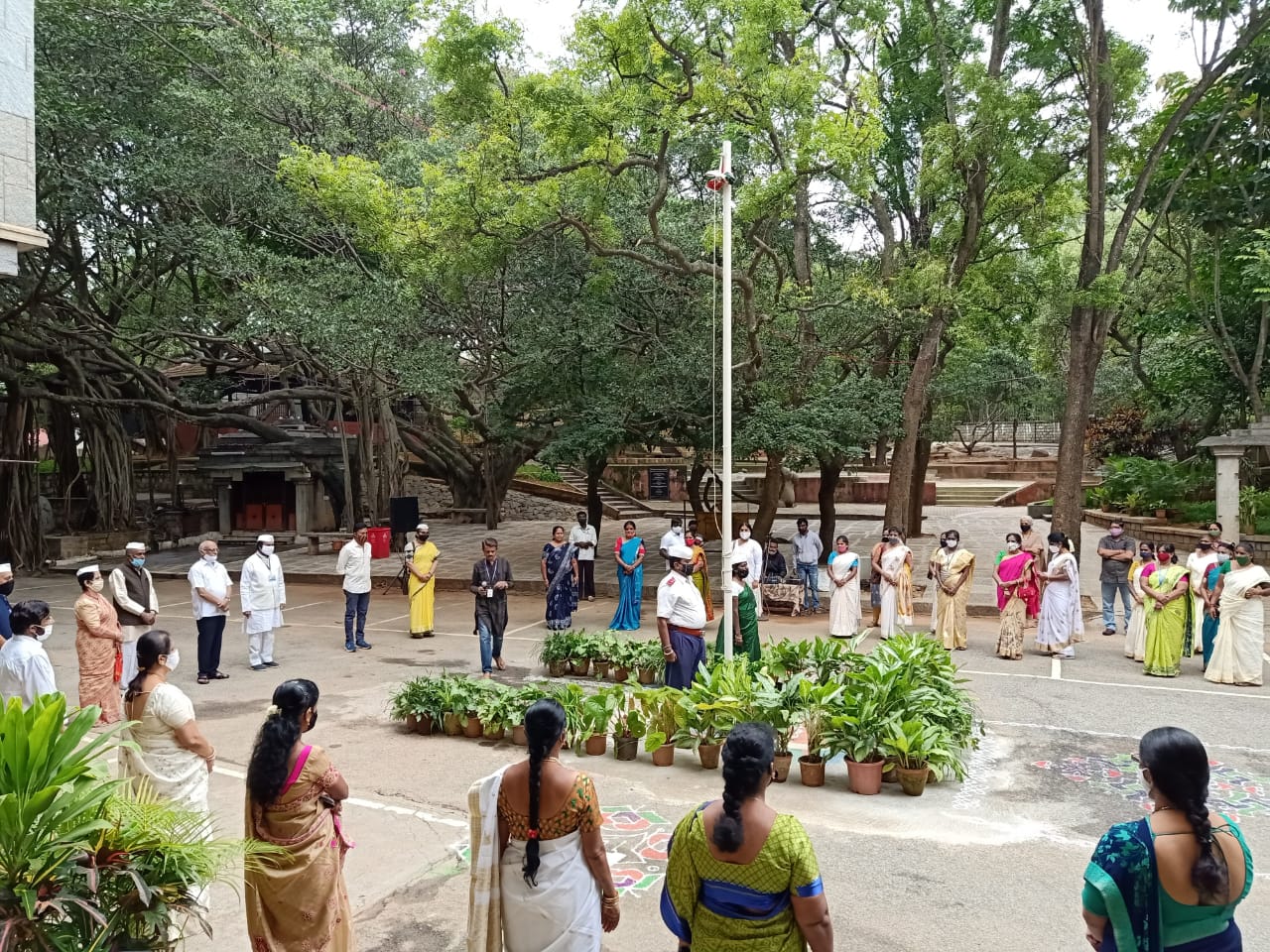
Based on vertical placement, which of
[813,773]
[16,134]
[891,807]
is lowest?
[891,807]

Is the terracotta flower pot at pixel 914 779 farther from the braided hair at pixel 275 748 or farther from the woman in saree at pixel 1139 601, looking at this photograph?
the woman in saree at pixel 1139 601

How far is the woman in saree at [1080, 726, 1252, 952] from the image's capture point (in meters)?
2.74

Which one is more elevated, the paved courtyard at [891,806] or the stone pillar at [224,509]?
the stone pillar at [224,509]

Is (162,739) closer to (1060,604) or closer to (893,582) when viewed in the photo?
(893,582)

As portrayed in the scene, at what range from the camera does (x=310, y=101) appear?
58.9ft

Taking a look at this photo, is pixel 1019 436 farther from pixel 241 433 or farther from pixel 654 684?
pixel 654 684

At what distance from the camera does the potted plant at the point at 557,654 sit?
10164 millimetres

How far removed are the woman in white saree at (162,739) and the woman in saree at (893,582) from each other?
29.4 ft

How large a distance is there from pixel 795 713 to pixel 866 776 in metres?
0.66

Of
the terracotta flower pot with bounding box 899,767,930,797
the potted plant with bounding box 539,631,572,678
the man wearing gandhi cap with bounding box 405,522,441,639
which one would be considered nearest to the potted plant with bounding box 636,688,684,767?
the terracotta flower pot with bounding box 899,767,930,797

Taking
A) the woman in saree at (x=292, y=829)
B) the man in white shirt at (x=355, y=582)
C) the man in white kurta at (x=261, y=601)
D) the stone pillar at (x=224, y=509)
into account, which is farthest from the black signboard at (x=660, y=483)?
the woman in saree at (x=292, y=829)

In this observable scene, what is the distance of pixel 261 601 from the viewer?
10.8m

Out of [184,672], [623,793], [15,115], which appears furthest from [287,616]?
[623,793]

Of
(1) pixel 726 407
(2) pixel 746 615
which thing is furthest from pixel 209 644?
(1) pixel 726 407
